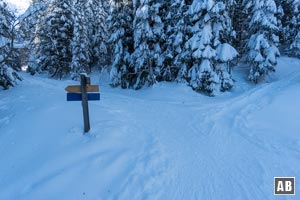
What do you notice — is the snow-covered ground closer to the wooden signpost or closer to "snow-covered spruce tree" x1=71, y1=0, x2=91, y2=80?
the wooden signpost

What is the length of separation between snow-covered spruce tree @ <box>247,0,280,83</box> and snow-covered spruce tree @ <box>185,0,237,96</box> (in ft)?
12.5

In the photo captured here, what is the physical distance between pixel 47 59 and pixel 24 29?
14078 mm

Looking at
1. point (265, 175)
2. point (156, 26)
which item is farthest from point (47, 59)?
point (265, 175)

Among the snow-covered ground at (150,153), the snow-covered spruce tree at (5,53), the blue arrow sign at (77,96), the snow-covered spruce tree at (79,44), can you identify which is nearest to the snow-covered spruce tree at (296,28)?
the snow-covered ground at (150,153)

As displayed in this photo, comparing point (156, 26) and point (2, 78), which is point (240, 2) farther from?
point (2, 78)

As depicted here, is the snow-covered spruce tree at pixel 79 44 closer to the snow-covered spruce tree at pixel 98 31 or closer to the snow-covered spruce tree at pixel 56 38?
the snow-covered spruce tree at pixel 56 38

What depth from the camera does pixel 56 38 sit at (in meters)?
23.9

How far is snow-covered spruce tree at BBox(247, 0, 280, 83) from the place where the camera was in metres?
16.6

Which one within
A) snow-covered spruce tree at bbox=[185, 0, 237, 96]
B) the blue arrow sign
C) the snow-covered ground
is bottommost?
the snow-covered ground

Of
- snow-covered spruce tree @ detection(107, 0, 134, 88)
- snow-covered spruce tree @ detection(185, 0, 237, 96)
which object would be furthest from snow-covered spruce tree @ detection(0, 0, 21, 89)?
snow-covered spruce tree @ detection(185, 0, 237, 96)

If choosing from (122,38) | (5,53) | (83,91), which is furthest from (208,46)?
(5,53)

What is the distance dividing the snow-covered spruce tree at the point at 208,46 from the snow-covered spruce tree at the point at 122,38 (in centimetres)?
457

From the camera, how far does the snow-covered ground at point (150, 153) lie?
174 inches

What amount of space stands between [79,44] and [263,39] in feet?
55.7
